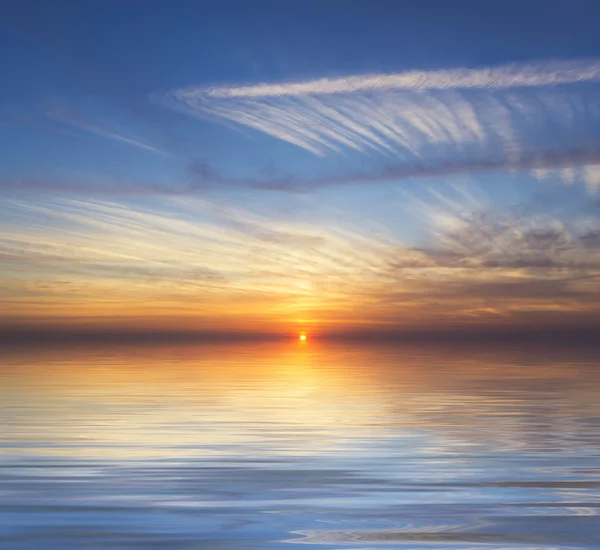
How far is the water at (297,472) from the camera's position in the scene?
340 inches

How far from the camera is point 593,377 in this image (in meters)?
35.7

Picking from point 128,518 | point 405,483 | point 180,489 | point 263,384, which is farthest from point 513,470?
point 263,384

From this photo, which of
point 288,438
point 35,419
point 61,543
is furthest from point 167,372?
point 61,543

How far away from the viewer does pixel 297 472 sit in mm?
12141

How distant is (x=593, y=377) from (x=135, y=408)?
24770mm

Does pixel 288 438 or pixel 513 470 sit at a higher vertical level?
pixel 288 438

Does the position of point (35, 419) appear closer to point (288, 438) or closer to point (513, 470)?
point (288, 438)

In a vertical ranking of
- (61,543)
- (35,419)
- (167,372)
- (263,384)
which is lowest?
(61,543)

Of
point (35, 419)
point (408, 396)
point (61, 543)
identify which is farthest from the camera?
point (408, 396)

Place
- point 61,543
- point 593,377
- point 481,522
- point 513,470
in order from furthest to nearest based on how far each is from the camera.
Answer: point 593,377 < point 513,470 < point 481,522 < point 61,543

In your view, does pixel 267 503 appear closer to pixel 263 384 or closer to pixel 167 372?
pixel 263 384

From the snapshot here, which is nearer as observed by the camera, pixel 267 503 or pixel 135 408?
pixel 267 503

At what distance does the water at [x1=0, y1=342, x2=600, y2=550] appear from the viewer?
865cm

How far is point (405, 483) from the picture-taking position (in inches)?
445
